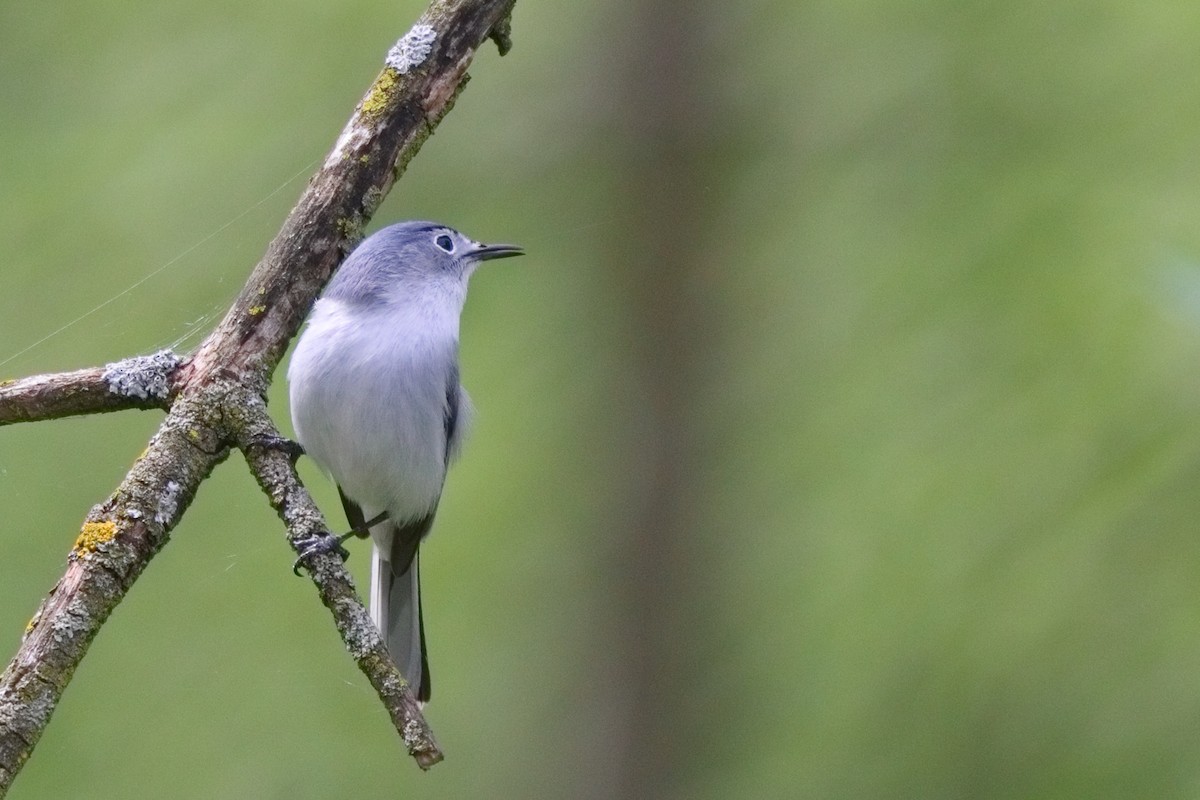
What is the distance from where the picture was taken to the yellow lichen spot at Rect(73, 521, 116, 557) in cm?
234

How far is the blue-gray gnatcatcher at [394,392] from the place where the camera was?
11.7 feet

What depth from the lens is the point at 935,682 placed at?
3.86 m

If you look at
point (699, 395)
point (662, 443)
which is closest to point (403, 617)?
point (662, 443)

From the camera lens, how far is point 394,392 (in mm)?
3596

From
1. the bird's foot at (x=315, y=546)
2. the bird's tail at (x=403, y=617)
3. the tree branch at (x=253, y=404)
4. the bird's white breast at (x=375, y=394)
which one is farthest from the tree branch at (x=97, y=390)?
the bird's tail at (x=403, y=617)

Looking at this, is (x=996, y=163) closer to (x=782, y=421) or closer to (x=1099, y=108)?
(x=1099, y=108)

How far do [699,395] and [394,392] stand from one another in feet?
3.06

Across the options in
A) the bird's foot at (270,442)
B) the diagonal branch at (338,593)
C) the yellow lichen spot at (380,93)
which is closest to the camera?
the diagonal branch at (338,593)

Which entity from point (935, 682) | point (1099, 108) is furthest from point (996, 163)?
point (935, 682)

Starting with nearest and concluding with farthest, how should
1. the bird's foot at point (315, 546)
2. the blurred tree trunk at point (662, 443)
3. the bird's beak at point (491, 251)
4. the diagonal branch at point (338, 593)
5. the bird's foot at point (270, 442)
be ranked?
the diagonal branch at point (338, 593) → the bird's foot at point (315, 546) → the bird's foot at point (270, 442) → the blurred tree trunk at point (662, 443) → the bird's beak at point (491, 251)

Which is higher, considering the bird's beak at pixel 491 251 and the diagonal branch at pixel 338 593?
the bird's beak at pixel 491 251

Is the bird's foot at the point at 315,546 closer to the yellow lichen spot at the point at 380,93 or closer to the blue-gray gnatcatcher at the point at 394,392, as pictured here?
the yellow lichen spot at the point at 380,93

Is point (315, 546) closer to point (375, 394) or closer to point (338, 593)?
point (338, 593)

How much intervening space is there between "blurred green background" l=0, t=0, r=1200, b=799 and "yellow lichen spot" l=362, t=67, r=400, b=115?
1.16 metres
